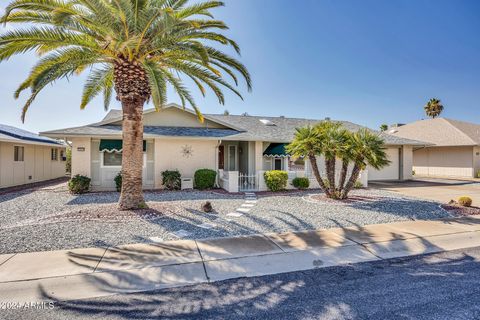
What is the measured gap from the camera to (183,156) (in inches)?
650

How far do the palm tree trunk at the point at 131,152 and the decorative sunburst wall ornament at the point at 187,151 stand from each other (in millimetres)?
6788

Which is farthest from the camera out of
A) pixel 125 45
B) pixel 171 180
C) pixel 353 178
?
pixel 171 180

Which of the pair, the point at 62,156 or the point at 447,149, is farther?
the point at 447,149

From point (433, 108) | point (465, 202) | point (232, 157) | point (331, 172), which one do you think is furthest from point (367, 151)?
point (433, 108)

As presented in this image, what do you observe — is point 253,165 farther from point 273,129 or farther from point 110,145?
point 110,145

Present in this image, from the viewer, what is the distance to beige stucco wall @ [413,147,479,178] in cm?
2552

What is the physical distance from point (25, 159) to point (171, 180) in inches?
524

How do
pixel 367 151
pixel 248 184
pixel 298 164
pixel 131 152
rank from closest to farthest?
pixel 131 152 < pixel 367 151 < pixel 248 184 < pixel 298 164

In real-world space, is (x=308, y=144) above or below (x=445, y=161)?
above

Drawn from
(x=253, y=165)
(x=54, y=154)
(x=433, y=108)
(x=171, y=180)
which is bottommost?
(x=171, y=180)

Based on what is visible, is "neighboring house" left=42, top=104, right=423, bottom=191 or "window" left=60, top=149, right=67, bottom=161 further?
"window" left=60, top=149, right=67, bottom=161

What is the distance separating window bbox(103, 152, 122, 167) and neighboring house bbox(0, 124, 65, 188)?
6.52 metres

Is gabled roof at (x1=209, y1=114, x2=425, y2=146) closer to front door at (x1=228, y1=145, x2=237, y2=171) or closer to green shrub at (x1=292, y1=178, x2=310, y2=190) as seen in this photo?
front door at (x1=228, y1=145, x2=237, y2=171)

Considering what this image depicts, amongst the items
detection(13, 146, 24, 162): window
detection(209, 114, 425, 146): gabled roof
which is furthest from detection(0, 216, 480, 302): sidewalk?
detection(13, 146, 24, 162): window
